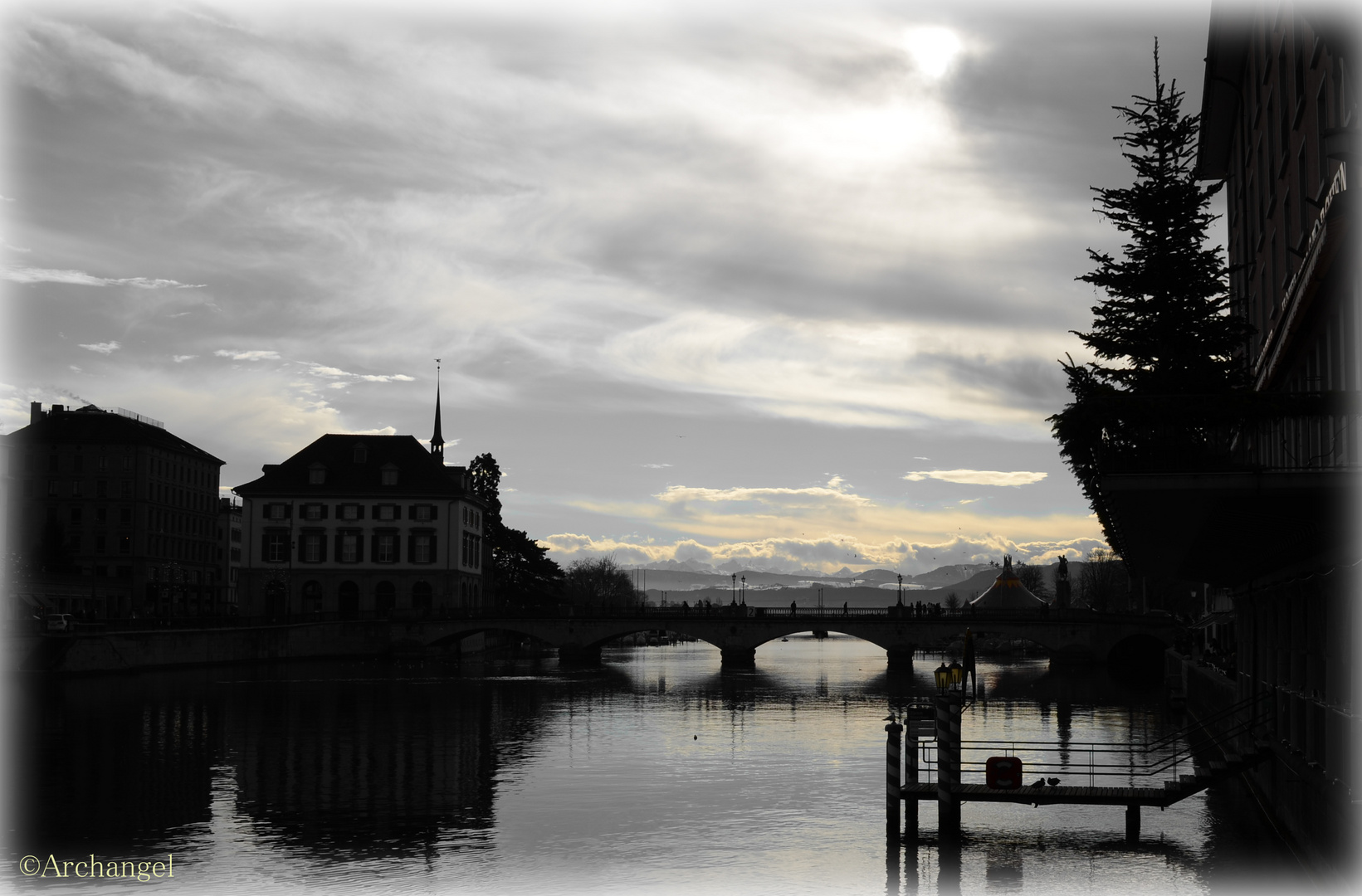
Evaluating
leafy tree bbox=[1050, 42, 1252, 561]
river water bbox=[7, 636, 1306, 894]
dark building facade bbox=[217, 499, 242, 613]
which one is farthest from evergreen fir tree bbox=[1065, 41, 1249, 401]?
dark building facade bbox=[217, 499, 242, 613]

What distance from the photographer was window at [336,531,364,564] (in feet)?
400

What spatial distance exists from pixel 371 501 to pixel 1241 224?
89.5 metres

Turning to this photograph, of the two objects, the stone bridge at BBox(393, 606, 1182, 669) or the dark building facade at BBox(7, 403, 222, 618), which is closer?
the stone bridge at BBox(393, 606, 1182, 669)

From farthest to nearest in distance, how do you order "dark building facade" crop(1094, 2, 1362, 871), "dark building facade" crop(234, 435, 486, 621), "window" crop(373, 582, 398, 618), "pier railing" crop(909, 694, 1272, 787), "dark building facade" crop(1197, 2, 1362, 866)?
1. "dark building facade" crop(234, 435, 486, 621)
2. "window" crop(373, 582, 398, 618)
3. "pier railing" crop(909, 694, 1272, 787)
4. "dark building facade" crop(1094, 2, 1362, 871)
5. "dark building facade" crop(1197, 2, 1362, 866)

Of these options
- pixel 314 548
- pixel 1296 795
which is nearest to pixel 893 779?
pixel 1296 795

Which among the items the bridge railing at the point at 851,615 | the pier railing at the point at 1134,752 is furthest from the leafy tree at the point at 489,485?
the pier railing at the point at 1134,752

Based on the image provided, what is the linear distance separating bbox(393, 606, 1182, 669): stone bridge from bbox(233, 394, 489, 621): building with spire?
9277 mm

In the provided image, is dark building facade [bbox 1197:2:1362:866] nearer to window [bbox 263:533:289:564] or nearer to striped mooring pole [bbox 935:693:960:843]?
striped mooring pole [bbox 935:693:960:843]

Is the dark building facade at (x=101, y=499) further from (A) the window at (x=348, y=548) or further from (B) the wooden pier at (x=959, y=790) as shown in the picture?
(B) the wooden pier at (x=959, y=790)

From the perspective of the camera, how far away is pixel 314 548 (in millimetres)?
122250

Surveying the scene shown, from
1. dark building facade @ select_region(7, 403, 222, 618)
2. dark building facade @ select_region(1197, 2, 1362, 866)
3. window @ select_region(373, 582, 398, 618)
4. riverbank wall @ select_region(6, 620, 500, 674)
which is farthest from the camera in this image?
dark building facade @ select_region(7, 403, 222, 618)

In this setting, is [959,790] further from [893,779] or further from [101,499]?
[101,499]

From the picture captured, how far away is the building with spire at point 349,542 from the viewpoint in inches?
4779

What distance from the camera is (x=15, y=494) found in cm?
13238
